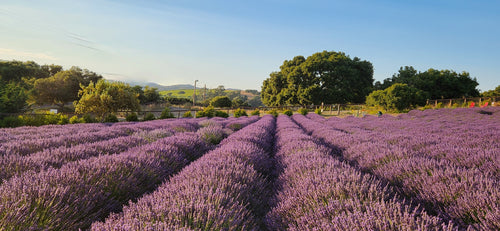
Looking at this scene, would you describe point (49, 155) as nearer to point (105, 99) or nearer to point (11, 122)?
point (11, 122)

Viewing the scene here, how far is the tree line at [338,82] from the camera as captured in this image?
38375 millimetres

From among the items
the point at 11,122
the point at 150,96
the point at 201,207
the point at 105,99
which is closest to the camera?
the point at 201,207

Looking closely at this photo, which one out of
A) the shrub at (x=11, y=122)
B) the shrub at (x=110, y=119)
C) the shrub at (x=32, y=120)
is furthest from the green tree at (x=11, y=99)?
the shrub at (x=110, y=119)

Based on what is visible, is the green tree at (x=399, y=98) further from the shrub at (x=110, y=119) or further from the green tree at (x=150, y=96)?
the green tree at (x=150, y=96)

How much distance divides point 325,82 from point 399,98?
14901 mm

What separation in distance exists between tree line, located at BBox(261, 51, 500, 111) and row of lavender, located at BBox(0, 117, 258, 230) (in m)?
35.8

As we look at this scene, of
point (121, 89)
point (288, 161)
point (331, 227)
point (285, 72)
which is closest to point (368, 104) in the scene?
point (285, 72)

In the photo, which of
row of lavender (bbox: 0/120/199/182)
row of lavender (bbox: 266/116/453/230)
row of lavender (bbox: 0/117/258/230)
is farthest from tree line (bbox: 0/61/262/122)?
row of lavender (bbox: 266/116/453/230)

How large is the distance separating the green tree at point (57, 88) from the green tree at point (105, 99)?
2756cm

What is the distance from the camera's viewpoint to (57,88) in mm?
36812

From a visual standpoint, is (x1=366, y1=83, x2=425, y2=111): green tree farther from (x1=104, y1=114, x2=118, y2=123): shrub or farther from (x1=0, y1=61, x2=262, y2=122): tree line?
(x1=104, y1=114, x2=118, y2=123): shrub

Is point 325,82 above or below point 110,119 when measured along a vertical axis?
above

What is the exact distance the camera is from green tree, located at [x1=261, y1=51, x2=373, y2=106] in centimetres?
3803

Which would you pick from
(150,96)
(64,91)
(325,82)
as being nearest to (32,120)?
(64,91)
